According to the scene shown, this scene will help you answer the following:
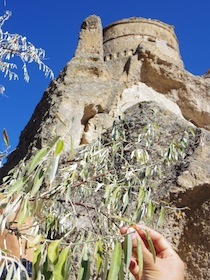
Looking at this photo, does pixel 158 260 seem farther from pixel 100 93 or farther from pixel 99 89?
pixel 99 89

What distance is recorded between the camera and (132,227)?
6.22 ft

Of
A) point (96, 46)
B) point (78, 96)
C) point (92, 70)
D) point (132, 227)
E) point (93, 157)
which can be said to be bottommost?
point (132, 227)

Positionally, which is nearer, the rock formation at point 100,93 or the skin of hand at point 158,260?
the skin of hand at point 158,260

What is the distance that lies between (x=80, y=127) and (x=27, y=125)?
1489mm

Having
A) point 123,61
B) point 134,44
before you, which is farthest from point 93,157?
point 134,44

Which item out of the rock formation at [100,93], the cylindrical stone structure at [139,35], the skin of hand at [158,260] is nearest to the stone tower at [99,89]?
the rock formation at [100,93]

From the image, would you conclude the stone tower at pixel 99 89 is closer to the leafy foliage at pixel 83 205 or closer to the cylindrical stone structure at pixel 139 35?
the cylindrical stone structure at pixel 139 35

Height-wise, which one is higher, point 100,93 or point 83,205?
point 100,93

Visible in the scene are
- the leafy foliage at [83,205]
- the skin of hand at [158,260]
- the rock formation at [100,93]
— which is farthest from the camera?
the rock formation at [100,93]

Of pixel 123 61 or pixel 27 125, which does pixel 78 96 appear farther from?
pixel 123 61

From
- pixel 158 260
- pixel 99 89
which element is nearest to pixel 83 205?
pixel 158 260

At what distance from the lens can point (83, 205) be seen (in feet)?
7.98

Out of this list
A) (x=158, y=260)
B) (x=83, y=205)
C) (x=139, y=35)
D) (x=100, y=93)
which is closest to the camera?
(x=158, y=260)

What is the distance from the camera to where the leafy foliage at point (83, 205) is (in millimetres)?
1638
